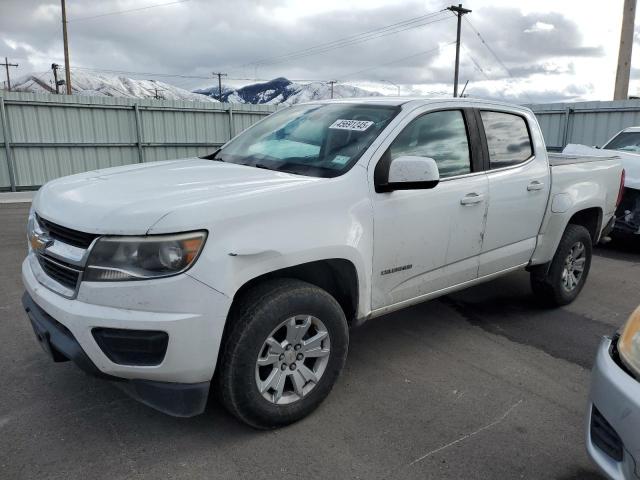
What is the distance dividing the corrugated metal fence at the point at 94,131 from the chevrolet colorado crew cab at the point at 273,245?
12.5 meters

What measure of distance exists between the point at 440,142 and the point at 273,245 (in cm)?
162

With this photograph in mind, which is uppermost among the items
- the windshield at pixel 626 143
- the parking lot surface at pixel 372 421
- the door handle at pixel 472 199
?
the windshield at pixel 626 143

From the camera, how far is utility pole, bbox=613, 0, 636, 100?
1548cm

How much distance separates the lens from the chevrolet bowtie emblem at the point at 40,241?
2.67m

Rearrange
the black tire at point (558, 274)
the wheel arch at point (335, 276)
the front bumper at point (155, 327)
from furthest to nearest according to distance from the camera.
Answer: the black tire at point (558, 274)
the wheel arch at point (335, 276)
the front bumper at point (155, 327)

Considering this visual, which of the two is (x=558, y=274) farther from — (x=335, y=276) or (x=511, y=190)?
(x=335, y=276)

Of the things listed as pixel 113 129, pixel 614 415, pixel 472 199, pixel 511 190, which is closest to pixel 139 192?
pixel 472 199

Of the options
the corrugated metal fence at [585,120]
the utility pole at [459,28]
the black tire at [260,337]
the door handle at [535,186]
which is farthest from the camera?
the utility pole at [459,28]

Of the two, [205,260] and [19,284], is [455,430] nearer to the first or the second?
[205,260]

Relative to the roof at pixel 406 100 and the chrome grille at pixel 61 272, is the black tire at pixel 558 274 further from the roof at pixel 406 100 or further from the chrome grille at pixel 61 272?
the chrome grille at pixel 61 272

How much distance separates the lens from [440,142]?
358 cm

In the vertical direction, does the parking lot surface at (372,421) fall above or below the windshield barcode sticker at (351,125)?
below

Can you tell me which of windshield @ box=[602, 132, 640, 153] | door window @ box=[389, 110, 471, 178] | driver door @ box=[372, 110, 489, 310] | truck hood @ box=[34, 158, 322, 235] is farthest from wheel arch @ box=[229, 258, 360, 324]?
windshield @ box=[602, 132, 640, 153]

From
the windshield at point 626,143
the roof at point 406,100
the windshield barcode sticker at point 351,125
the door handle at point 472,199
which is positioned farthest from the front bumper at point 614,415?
the windshield at point 626,143
